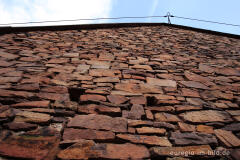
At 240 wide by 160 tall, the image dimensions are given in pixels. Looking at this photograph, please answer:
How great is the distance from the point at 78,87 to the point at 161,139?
114 cm

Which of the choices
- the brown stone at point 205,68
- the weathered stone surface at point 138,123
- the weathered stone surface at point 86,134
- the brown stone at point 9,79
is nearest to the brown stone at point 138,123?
the weathered stone surface at point 138,123

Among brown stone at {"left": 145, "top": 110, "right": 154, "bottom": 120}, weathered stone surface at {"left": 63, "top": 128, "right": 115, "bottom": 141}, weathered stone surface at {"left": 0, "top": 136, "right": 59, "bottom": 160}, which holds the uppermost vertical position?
brown stone at {"left": 145, "top": 110, "right": 154, "bottom": 120}

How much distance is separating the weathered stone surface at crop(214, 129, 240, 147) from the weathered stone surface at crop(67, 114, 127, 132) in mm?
849

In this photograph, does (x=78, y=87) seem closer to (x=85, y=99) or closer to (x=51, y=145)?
(x=85, y=99)

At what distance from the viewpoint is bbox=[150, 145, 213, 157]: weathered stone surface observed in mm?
1434

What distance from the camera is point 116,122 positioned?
Answer: 174cm

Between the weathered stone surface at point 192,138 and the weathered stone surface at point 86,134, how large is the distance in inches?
21.4

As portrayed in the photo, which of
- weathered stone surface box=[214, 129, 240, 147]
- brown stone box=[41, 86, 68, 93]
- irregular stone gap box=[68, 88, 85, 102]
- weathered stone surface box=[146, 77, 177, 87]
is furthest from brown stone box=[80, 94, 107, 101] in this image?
weathered stone surface box=[214, 129, 240, 147]

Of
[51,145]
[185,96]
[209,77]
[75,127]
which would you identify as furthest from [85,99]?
[209,77]

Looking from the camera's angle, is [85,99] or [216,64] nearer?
[85,99]

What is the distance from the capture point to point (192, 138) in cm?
163

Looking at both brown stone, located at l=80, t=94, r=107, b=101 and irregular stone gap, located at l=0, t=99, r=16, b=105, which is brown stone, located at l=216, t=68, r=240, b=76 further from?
irregular stone gap, located at l=0, t=99, r=16, b=105

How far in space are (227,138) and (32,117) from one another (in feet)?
5.67

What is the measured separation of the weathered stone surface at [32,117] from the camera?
1.62 m
